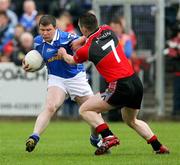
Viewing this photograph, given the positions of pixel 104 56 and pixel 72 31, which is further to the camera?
pixel 72 31

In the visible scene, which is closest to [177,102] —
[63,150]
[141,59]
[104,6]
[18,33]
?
[141,59]

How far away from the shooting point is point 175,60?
2123cm

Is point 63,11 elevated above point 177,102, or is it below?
above

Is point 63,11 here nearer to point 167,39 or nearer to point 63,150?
point 167,39

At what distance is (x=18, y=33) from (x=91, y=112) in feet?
35.4

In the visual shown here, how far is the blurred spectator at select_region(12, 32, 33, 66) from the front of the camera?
21.3 meters

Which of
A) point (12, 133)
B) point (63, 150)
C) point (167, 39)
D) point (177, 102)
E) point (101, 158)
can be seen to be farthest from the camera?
point (167, 39)

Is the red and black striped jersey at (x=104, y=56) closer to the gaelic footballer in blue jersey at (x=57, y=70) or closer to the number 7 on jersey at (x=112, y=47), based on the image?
the number 7 on jersey at (x=112, y=47)

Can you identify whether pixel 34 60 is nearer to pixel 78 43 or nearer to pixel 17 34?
pixel 78 43

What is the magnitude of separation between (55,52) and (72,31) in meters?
8.45

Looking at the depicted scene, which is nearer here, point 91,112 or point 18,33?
point 91,112

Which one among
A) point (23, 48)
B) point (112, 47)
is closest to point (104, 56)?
point (112, 47)

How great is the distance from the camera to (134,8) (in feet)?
71.4

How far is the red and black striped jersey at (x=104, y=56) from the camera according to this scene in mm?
11633
